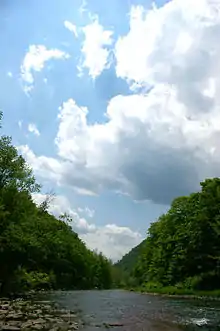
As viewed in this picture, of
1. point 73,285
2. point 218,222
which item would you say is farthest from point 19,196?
point 73,285

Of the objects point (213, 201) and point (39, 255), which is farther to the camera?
point (213, 201)

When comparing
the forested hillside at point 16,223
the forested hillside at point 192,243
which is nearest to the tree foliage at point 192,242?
the forested hillside at point 192,243

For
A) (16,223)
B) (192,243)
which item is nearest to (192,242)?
(192,243)

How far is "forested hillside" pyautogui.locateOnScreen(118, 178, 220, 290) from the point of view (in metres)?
74.5

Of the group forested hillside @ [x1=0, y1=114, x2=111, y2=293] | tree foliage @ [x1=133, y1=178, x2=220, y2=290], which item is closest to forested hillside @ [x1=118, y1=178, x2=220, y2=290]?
tree foliage @ [x1=133, y1=178, x2=220, y2=290]

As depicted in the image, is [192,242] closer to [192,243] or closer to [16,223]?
[192,243]

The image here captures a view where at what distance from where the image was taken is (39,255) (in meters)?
70.5

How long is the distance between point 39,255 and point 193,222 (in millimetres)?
25209

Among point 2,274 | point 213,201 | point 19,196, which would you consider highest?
point 213,201

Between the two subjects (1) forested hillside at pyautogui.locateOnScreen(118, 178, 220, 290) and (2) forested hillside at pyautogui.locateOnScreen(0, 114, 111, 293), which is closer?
(2) forested hillside at pyautogui.locateOnScreen(0, 114, 111, 293)

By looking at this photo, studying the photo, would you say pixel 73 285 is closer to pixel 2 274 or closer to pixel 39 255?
pixel 39 255

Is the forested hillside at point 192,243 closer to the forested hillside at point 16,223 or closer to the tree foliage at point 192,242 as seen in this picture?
the tree foliage at point 192,242

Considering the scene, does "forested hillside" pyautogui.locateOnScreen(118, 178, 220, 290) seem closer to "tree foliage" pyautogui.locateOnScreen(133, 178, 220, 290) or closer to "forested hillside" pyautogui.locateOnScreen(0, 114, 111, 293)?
"tree foliage" pyautogui.locateOnScreen(133, 178, 220, 290)

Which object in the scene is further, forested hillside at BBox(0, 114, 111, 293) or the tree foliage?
the tree foliage
